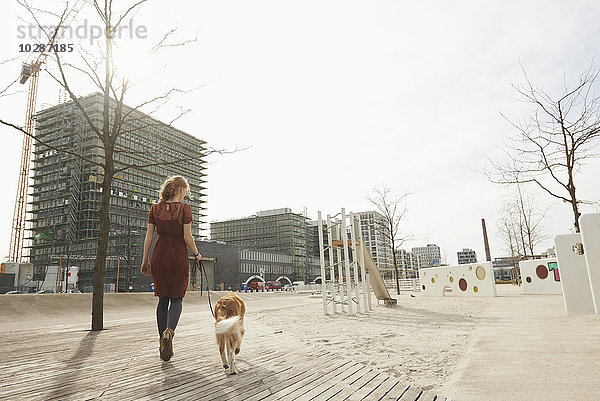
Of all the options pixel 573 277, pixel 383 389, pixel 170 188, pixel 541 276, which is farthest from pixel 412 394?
pixel 541 276

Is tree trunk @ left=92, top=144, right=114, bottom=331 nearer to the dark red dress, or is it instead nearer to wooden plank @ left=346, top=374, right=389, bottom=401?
the dark red dress

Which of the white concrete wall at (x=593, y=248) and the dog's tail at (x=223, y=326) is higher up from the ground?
the white concrete wall at (x=593, y=248)

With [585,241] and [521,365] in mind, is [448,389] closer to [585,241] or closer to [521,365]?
[521,365]

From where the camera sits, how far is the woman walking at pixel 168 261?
384cm

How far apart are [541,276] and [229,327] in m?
21.8

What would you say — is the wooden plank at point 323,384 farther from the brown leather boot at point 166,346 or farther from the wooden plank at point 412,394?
the brown leather boot at point 166,346

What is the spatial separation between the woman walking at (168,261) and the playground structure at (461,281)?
754 inches

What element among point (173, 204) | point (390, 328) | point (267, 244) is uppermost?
point (267, 244)

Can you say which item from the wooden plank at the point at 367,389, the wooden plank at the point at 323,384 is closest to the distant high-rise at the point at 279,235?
the wooden plank at the point at 323,384

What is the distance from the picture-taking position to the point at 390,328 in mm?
7332

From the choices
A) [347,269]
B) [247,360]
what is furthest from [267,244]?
[247,360]

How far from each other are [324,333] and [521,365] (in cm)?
364

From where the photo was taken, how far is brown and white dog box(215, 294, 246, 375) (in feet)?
11.1

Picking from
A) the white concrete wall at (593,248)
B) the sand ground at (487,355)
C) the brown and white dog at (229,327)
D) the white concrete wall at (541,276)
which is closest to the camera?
the sand ground at (487,355)
